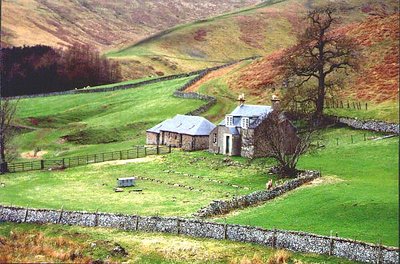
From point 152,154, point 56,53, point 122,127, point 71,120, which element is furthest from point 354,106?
point 56,53

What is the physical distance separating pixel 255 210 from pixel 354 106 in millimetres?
43569

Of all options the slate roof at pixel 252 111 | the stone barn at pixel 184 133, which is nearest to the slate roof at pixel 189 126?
the stone barn at pixel 184 133

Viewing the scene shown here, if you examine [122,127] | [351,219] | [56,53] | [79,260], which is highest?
[56,53]

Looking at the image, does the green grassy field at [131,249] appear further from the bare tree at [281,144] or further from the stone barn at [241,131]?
the stone barn at [241,131]

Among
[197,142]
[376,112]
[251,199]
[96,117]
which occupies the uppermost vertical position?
[376,112]

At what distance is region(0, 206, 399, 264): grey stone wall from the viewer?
36.2 metres

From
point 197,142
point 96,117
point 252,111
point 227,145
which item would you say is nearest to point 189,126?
point 197,142

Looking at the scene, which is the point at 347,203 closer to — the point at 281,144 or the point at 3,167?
the point at 281,144

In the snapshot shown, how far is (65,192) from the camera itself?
61344 mm

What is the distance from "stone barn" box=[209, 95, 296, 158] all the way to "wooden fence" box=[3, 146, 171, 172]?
772 cm

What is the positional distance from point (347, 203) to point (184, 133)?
40.9 meters

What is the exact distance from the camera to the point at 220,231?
4291 cm

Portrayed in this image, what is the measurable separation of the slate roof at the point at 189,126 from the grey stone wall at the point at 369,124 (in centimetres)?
1562

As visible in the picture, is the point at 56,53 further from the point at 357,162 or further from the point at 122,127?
the point at 357,162
